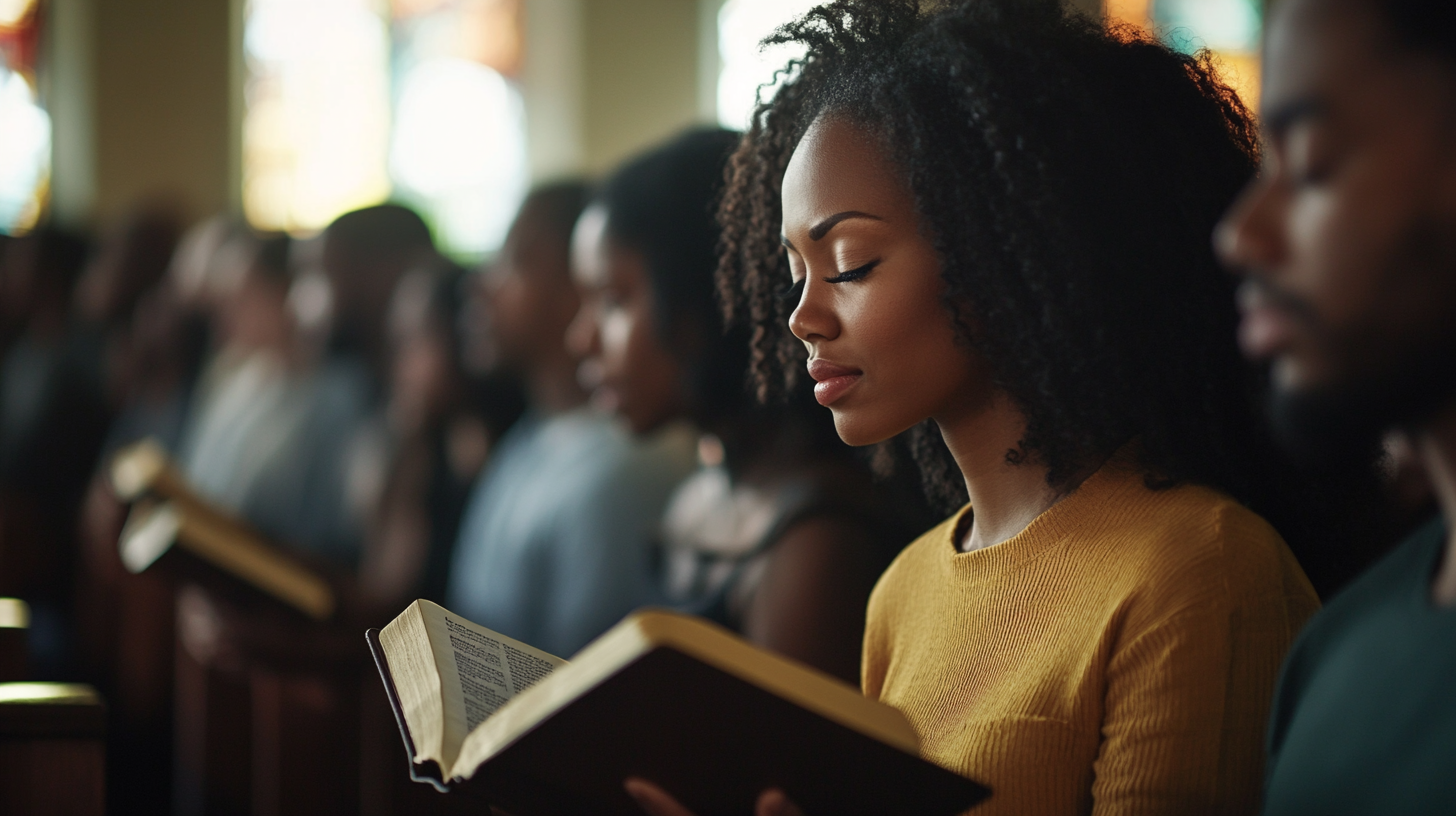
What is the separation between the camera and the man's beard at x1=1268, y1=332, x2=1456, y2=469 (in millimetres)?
798

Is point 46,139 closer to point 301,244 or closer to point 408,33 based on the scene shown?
point 408,33

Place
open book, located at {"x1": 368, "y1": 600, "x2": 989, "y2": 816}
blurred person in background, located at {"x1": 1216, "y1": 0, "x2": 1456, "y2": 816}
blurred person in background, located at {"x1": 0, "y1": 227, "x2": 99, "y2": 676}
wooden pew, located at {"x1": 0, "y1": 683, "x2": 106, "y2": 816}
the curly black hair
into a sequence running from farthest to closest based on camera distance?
blurred person in background, located at {"x1": 0, "y1": 227, "x2": 99, "y2": 676}
wooden pew, located at {"x1": 0, "y1": 683, "x2": 106, "y2": 816}
the curly black hair
open book, located at {"x1": 368, "y1": 600, "x2": 989, "y2": 816}
blurred person in background, located at {"x1": 1216, "y1": 0, "x2": 1456, "y2": 816}

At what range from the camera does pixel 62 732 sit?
1.47m

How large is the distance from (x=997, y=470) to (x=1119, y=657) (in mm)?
259

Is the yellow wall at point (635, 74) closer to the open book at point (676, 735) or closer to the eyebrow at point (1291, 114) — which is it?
the open book at point (676, 735)

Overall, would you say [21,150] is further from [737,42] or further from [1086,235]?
[1086,235]

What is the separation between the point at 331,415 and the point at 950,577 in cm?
327

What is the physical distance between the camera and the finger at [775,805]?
105 cm

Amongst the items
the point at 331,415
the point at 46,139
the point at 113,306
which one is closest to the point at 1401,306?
the point at 331,415

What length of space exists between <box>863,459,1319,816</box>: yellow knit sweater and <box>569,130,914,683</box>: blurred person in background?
578 mm

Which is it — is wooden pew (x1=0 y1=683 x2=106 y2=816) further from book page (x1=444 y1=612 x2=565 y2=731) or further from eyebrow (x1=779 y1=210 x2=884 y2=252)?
eyebrow (x1=779 y1=210 x2=884 y2=252)

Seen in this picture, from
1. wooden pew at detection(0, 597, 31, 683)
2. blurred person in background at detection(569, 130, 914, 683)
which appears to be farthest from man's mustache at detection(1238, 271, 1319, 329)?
wooden pew at detection(0, 597, 31, 683)

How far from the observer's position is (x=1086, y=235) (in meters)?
1.26

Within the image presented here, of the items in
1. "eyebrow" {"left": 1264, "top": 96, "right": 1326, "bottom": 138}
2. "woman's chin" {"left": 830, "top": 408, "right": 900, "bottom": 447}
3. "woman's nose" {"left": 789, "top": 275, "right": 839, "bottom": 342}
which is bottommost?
"woman's chin" {"left": 830, "top": 408, "right": 900, "bottom": 447}
